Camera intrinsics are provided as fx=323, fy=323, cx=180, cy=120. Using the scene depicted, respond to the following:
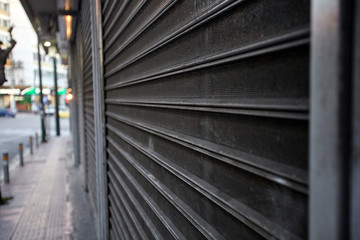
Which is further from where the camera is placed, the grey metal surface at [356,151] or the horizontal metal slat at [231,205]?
A: the horizontal metal slat at [231,205]

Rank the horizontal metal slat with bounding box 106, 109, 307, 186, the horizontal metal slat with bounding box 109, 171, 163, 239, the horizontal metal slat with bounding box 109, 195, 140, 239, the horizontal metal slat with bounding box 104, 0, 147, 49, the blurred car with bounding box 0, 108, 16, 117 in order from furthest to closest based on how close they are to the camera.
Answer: the blurred car with bounding box 0, 108, 16, 117 → the horizontal metal slat with bounding box 109, 195, 140, 239 → the horizontal metal slat with bounding box 104, 0, 147, 49 → the horizontal metal slat with bounding box 109, 171, 163, 239 → the horizontal metal slat with bounding box 106, 109, 307, 186

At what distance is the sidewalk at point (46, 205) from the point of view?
5.32 meters

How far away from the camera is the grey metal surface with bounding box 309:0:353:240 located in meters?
0.58

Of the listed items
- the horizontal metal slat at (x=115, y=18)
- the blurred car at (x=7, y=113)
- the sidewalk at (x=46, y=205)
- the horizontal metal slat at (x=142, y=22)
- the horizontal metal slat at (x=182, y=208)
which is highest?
the horizontal metal slat at (x=115, y=18)

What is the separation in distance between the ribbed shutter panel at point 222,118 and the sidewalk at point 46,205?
368cm

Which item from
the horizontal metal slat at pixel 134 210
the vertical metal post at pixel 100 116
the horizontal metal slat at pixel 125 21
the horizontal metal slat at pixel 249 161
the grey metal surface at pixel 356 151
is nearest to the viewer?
the grey metal surface at pixel 356 151

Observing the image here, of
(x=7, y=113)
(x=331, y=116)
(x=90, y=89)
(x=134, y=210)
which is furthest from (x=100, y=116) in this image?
(x=7, y=113)

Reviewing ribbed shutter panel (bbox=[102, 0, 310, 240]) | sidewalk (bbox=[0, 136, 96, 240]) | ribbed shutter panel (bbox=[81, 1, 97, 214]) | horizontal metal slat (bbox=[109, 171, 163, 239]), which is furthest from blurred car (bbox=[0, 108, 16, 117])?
ribbed shutter panel (bbox=[102, 0, 310, 240])

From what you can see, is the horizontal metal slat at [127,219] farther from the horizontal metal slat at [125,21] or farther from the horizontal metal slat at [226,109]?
the horizontal metal slat at [125,21]

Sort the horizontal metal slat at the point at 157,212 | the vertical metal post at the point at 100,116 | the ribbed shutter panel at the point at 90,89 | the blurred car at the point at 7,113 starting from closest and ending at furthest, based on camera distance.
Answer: the horizontal metal slat at the point at 157,212, the vertical metal post at the point at 100,116, the ribbed shutter panel at the point at 90,89, the blurred car at the point at 7,113

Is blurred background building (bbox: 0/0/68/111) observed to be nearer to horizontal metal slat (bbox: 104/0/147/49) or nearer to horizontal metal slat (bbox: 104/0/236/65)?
horizontal metal slat (bbox: 104/0/147/49)

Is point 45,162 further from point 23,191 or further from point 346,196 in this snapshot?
point 346,196

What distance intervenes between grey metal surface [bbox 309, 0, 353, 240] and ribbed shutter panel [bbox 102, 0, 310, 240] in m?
0.11

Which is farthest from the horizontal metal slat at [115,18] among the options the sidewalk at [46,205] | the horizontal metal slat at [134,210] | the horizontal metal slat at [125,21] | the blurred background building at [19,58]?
the blurred background building at [19,58]
